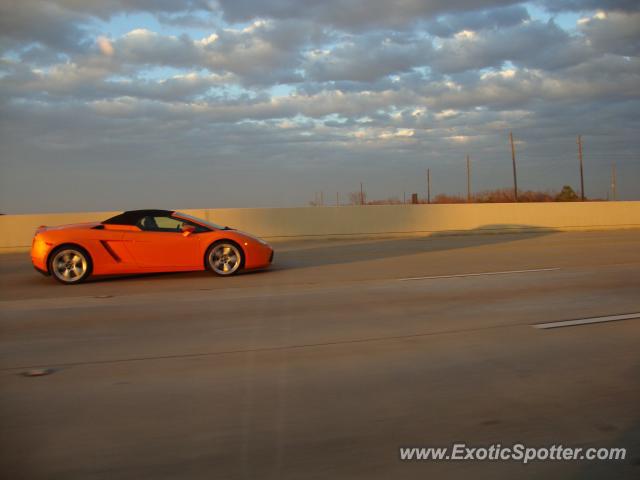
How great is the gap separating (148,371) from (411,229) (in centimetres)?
1869

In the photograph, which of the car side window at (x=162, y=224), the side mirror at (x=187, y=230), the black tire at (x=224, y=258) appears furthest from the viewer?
the black tire at (x=224, y=258)

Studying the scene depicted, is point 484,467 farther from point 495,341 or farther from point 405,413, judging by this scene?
point 495,341

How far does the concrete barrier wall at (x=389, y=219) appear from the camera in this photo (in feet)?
65.1

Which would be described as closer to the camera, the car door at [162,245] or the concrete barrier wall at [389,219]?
the car door at [162,245]

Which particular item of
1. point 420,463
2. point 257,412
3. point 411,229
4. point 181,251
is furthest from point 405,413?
point 411,229

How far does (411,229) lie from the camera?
23.6 m

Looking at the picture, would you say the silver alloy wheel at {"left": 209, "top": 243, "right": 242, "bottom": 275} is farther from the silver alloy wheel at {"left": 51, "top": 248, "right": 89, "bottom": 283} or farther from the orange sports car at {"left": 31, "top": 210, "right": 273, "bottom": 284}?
the silver alloy wheel at {"left": 51, "top": 248, "right": 89, "bottom": 283}

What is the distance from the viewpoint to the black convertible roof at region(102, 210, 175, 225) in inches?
456

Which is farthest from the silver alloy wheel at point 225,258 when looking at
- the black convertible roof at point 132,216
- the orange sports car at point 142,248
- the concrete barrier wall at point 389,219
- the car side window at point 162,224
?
the concrete barrier wall at point 389,219

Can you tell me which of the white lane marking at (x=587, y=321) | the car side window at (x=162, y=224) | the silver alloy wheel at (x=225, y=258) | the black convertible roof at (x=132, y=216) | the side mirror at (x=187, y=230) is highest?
the black convertible roof at (x=132, y=216)

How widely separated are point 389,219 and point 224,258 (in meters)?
12.0

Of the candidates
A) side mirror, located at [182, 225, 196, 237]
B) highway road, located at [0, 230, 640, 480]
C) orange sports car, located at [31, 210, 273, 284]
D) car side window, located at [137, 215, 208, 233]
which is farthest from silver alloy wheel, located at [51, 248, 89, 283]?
side mirror, located at [182, 225, 196, 237]

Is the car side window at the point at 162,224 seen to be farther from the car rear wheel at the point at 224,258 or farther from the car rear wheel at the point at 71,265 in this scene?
the car rear wheel at the point at 71,265

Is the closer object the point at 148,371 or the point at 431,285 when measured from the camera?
the point at 148,371
